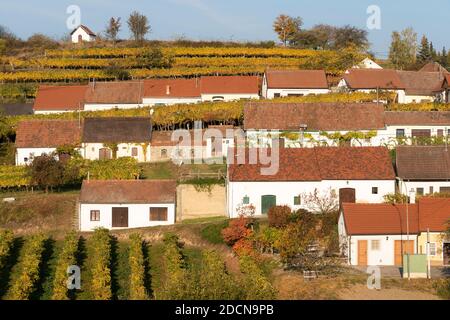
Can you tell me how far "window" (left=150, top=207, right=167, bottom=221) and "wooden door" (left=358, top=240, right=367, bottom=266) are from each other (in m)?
10.8

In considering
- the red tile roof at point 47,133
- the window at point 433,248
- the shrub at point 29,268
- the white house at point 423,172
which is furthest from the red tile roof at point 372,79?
the shrub at point 29,268

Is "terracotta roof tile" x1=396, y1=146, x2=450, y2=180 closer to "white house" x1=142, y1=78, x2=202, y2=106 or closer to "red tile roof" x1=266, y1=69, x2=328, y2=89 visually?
"red tile roof" x1=266, y1=69, x2=328, y2=89

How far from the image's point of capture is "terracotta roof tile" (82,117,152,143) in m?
51.2

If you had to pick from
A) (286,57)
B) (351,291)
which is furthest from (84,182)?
(286,57)

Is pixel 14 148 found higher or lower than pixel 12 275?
higher

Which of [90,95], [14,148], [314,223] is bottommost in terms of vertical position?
[314,223]

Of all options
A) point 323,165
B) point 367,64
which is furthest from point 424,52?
point 323,165

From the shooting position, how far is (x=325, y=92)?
206ft

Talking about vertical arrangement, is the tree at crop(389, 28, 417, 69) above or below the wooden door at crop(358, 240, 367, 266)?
above

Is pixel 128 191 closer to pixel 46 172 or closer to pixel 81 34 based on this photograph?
pixel 46 172

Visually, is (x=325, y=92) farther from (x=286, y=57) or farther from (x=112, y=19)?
(x=112, y=19)

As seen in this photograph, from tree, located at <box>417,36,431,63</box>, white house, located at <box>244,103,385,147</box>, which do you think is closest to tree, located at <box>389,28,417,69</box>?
tree, located at <box>417,36,431,63</box>

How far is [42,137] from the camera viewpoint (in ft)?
171

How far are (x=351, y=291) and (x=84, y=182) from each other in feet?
56.8
